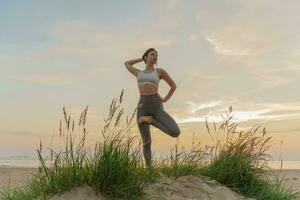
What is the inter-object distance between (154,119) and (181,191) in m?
1.49

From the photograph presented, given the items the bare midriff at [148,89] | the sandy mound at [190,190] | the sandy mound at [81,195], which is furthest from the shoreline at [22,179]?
the sandy mound at [81,195]

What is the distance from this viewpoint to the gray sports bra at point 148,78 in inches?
356

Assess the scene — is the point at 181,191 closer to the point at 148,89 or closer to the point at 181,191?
the point at 181,191

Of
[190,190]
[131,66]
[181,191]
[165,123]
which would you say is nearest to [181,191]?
[181,191]

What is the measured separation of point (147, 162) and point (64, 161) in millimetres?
1612

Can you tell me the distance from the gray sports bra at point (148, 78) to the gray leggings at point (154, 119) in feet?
0.79

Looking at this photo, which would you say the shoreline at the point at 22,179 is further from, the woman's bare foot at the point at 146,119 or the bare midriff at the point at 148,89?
the bare midriff at the point at 148,89

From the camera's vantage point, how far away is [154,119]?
358 inches

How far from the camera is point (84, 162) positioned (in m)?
7.64

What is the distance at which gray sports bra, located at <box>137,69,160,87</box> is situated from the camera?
29.7ft

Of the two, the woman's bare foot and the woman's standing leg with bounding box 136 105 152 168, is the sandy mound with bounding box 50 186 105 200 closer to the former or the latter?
the woman's standing leg with bounding box 136 105 152 168

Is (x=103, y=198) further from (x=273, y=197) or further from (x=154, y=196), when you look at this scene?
(x=273, y=197)

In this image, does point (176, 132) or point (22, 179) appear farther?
point (22, 179)

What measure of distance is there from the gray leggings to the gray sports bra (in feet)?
0.79
